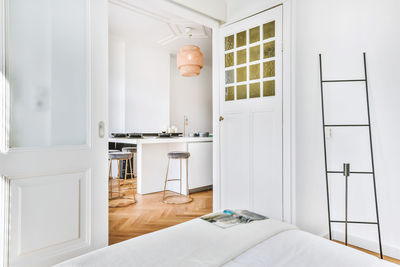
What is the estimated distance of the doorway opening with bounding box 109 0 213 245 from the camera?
320cm

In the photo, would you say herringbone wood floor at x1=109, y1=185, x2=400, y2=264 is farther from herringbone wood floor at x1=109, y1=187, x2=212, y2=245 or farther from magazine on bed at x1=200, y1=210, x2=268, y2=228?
magazine on bed at x1=200, y1=210, x2=268, y2=228

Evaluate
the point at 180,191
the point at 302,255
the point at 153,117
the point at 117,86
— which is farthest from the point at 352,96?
the point at 117,86

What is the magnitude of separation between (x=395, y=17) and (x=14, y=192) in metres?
3.06

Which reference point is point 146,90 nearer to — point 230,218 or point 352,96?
point 352,96

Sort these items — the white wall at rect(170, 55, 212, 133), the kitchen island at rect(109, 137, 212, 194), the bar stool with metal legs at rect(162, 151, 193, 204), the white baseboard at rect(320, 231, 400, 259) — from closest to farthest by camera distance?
the white baseboard at rect(320, 231, 400, 259) → the bar stool with metal legs at rect(162, 151, 193, 204) → the kitchen island at rect(109, 137, 212, 194) → the white wall at rect(170, 55, 212, 133)

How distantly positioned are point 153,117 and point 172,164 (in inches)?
81.9

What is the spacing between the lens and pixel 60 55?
1.67 meters

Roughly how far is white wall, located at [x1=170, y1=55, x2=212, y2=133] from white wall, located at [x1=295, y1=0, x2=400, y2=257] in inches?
180

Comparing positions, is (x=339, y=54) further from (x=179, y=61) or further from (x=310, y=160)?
(x=179, y=61)

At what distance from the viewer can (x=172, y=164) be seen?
406cm

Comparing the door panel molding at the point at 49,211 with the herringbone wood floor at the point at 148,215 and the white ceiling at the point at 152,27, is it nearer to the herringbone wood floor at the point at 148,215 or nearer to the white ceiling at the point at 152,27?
the herringbone wood floor at the point at 148,215

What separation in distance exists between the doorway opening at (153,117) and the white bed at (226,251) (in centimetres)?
148

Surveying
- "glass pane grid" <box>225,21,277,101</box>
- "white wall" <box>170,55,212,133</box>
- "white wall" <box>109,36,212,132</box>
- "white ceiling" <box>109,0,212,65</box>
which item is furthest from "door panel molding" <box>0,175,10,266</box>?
"white wall" <box>170,55,212,133</box>

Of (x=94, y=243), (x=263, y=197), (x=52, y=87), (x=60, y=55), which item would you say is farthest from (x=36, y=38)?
(x=263, y=197)
